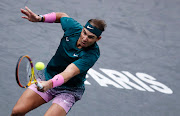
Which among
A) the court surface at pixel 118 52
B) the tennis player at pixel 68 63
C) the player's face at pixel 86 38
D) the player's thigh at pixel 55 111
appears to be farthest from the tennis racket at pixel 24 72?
the court surface at pixel 118 52

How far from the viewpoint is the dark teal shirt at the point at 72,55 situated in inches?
222

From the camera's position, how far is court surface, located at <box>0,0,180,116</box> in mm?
8227

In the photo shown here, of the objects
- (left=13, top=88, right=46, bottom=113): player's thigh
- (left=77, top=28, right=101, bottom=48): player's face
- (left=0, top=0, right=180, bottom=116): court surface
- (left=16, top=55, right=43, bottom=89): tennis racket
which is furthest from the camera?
(left=0, top=0, right=180, bottom=116): court surface

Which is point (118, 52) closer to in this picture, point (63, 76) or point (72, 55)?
point (72, 55)

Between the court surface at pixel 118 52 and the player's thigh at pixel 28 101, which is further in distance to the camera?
the court surface at pixel 118 52

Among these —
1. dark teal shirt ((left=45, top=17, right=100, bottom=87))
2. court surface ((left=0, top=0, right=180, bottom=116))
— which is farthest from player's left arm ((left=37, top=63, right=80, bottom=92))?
court surface ((left=0, top=0, right=180, bottom=116))

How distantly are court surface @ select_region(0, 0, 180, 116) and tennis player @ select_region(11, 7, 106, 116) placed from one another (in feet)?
4.79

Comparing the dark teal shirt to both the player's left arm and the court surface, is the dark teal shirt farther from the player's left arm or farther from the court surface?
the court surface

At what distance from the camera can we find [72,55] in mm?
5805

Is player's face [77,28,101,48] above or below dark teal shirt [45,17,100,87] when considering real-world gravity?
above

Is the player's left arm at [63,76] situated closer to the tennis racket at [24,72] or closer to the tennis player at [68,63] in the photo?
the tennis player at [68,63]

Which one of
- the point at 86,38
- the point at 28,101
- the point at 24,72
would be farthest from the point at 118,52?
the point at 24,72

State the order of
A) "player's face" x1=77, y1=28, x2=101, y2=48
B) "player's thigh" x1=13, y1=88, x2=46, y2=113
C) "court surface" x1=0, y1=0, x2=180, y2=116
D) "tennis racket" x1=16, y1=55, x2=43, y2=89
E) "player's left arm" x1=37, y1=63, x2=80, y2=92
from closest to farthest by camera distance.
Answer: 1. "player's left arm" x1=37, y1=63, x2=80, y2=92
2. "tennis racket" x1=16, y1=55, x2=43, y2=89
3. "player's face" x1=77, y1=28, x2=101, y2=48
4. "player's thigh" x1=13, y1=88, x2=46, y2=113
5. "court surface" x1=0, y1=0, x2=180, y2=116

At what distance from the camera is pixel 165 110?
27.9 ft
